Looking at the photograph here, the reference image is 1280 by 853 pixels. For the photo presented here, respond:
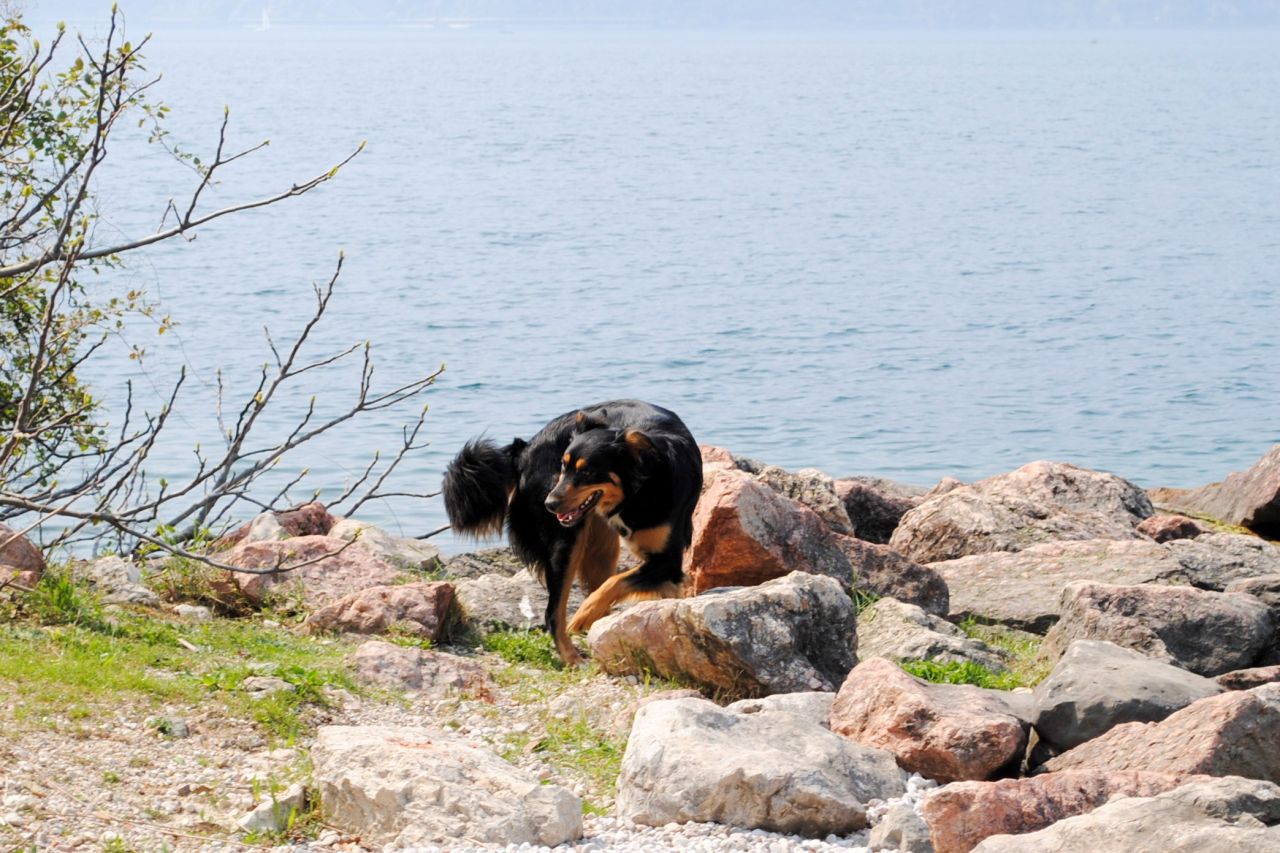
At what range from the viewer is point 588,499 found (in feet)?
28.3

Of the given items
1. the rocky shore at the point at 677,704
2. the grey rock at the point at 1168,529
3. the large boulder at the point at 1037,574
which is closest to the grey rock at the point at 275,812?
the rocky shore at the point at 677,704

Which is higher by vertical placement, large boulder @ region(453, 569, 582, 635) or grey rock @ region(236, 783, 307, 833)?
grey rock @ region(236, 783, 307, 833)

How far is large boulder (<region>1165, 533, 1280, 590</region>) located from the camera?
1056 cm

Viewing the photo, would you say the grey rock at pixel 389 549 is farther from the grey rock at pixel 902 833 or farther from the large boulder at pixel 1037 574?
the grey rock at pixel 902 833

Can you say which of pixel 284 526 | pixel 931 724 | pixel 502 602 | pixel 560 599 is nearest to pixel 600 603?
pixel 560 599

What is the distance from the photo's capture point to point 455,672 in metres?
7.80

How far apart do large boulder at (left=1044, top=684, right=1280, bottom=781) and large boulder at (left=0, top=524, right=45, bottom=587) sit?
526 cm

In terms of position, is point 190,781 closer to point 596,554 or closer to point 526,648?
point 526,648

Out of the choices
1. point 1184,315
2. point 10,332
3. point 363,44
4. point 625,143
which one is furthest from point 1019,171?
point 363,44

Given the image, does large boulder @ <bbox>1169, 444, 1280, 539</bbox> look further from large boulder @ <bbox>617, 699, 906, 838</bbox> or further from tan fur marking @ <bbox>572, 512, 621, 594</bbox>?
large boulder @ <bbox>617, 699, 906, 838</bbox>

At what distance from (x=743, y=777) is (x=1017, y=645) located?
403cm

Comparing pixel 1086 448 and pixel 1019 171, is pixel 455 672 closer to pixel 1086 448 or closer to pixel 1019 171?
pixel 1086 448

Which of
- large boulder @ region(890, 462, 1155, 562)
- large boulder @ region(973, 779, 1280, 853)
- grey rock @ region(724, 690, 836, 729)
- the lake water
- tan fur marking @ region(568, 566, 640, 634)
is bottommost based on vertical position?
the lake water

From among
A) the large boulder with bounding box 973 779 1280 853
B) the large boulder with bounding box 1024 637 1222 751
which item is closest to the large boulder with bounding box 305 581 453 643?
the large boulder with bounding box 1024 637 1222 751
